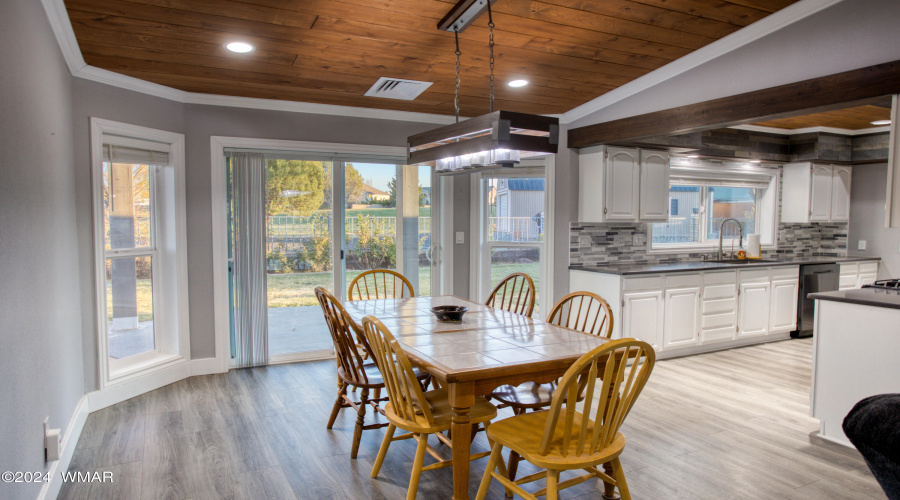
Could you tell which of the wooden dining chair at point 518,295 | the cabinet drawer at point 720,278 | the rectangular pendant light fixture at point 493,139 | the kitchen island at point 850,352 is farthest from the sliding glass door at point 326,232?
the kitchen island at point 850,352

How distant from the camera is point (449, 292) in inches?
207

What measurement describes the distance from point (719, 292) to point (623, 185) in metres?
1.37

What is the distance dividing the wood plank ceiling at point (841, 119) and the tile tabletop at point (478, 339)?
364 centimetres

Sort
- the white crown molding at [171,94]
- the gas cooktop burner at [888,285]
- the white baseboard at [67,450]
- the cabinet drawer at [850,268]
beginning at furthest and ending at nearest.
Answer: the cabinet drawer at [850,268], the gas cooktop burner at [888,285], the white crown molding at [171,94], the white baseboard at [67,450]

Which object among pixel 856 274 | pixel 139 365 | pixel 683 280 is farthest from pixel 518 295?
pixel 856 274

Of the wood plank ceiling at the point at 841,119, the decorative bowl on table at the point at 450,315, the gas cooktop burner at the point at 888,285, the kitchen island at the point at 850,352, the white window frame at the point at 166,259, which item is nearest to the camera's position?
the kitchen island at the point at 850,352

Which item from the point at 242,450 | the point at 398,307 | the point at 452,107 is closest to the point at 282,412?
the point at 242,450

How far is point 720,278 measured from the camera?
5.12m

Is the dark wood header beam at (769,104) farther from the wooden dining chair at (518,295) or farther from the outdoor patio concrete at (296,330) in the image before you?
the outdoor patio concrete at (296,330)

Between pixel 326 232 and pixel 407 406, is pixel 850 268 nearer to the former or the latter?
pixel 326 232

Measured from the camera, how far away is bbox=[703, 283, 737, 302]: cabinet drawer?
199 inches

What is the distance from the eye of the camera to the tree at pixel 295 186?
15.4 feet

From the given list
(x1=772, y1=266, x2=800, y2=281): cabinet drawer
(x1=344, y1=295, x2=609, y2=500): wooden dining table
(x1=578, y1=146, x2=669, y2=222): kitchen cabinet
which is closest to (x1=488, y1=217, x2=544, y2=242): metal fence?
(x1=578, y1=146, x2=669, y2=222): kitchen cabinet

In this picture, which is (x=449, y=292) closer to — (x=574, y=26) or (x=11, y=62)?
(x=574, y=26)
